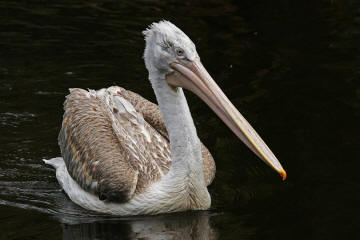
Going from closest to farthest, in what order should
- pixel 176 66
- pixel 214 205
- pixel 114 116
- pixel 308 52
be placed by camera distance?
pixel 176 66
pixel 214 205
pixel 114 116
pixel 308 52

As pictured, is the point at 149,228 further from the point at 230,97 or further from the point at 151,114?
the point at 230,97

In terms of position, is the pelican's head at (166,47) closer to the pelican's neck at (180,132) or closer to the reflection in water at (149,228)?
the pelican's neck at (180,132)

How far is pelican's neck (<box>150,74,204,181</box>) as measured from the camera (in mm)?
5777

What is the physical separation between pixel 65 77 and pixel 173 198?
11.5ft

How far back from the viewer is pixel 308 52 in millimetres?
9594

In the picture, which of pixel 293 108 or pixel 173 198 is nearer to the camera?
pixel 173 198

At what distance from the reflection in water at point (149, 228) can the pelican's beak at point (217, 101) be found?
76 cm

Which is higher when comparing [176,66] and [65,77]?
[176,66]

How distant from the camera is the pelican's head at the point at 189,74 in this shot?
545 cm

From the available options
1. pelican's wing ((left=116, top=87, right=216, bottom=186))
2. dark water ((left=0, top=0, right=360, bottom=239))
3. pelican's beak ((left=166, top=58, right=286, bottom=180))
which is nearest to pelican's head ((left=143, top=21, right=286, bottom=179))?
pelican's beak ((left=166, top=58, right=286, bottom=180))


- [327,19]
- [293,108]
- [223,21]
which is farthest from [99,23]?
[293,108]

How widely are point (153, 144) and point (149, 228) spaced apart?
0.95 metres

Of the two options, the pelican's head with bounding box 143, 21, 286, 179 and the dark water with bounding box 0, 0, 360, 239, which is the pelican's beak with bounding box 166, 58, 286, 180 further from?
the dark water with bounding box 0, 0, 360, 239

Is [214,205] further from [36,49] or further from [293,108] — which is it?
[36,49]
